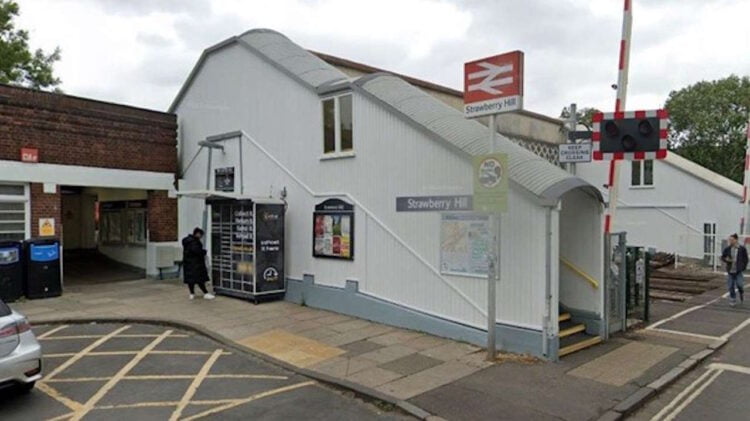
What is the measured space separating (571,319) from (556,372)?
242 cm

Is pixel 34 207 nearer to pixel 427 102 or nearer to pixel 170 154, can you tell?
pixel 170 154

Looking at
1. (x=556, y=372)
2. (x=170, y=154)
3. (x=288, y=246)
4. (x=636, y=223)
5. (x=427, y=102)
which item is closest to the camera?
(x=556, y=372)

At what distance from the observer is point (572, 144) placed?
9.61 m

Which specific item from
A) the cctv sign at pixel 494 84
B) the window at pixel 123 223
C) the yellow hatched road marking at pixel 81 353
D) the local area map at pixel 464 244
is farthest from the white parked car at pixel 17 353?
the window at pixel 123 223

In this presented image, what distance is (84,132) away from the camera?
46.7ft

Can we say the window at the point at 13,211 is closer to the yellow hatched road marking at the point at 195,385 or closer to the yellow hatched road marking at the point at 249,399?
the yellow hatched road marking at the point at 195,385

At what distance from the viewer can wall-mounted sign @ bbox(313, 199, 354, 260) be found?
11133 mm

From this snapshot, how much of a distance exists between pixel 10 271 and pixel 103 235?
769 cm

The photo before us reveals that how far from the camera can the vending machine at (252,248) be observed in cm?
1195

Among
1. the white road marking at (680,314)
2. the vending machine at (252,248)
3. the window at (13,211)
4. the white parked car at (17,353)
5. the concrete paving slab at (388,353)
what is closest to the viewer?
the white parked car at (17,353)

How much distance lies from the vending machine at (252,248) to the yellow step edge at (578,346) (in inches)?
260

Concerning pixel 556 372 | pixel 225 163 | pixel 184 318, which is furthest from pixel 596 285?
pixel 225 163

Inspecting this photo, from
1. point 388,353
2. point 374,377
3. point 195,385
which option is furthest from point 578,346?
point 195,385

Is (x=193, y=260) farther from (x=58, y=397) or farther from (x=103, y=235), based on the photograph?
(x=103, y=235)
